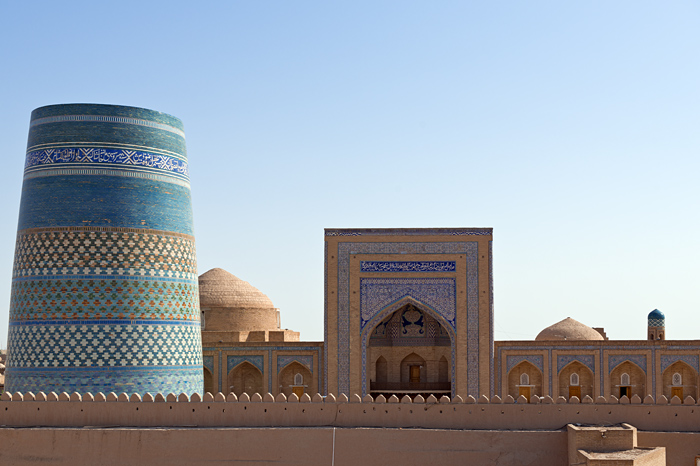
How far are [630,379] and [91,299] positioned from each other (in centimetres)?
1363

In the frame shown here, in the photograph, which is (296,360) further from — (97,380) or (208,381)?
(97,380)

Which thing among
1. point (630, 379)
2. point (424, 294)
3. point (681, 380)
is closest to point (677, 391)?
point (681, 380)

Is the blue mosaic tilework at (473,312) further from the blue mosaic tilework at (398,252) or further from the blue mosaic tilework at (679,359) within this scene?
the blue mosaic tilework at (679,359)

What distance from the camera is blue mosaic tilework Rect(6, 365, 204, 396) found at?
13297 mm

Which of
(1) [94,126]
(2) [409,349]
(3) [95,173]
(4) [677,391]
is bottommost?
(4) [677,391]

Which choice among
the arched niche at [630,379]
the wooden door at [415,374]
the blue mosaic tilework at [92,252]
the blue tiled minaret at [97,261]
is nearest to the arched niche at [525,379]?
the arched niche at [630,379]

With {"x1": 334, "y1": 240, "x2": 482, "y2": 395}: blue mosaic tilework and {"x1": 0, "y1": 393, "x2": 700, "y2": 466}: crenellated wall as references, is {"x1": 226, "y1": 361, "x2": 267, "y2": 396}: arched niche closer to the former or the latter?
{"x1": 334, "y1": 240, "x2": 482, "y2": 395}: blue mosaic tilework

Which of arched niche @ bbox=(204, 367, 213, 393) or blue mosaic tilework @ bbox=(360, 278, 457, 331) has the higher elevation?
blue mosaic tilework @ bbox=(360, 278, 457, 331)

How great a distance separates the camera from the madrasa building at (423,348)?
68.0 feet

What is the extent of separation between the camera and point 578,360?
21.8 m

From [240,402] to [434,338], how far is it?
10474mm

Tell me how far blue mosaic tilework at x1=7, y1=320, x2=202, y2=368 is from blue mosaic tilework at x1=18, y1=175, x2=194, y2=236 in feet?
4.87

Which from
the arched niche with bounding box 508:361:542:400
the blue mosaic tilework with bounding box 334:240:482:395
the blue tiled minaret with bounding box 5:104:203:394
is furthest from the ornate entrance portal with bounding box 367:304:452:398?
the blue tiled minaret with bounding box 5:104:203:394

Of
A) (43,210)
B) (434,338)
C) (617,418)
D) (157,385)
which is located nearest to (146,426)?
(157,385)
